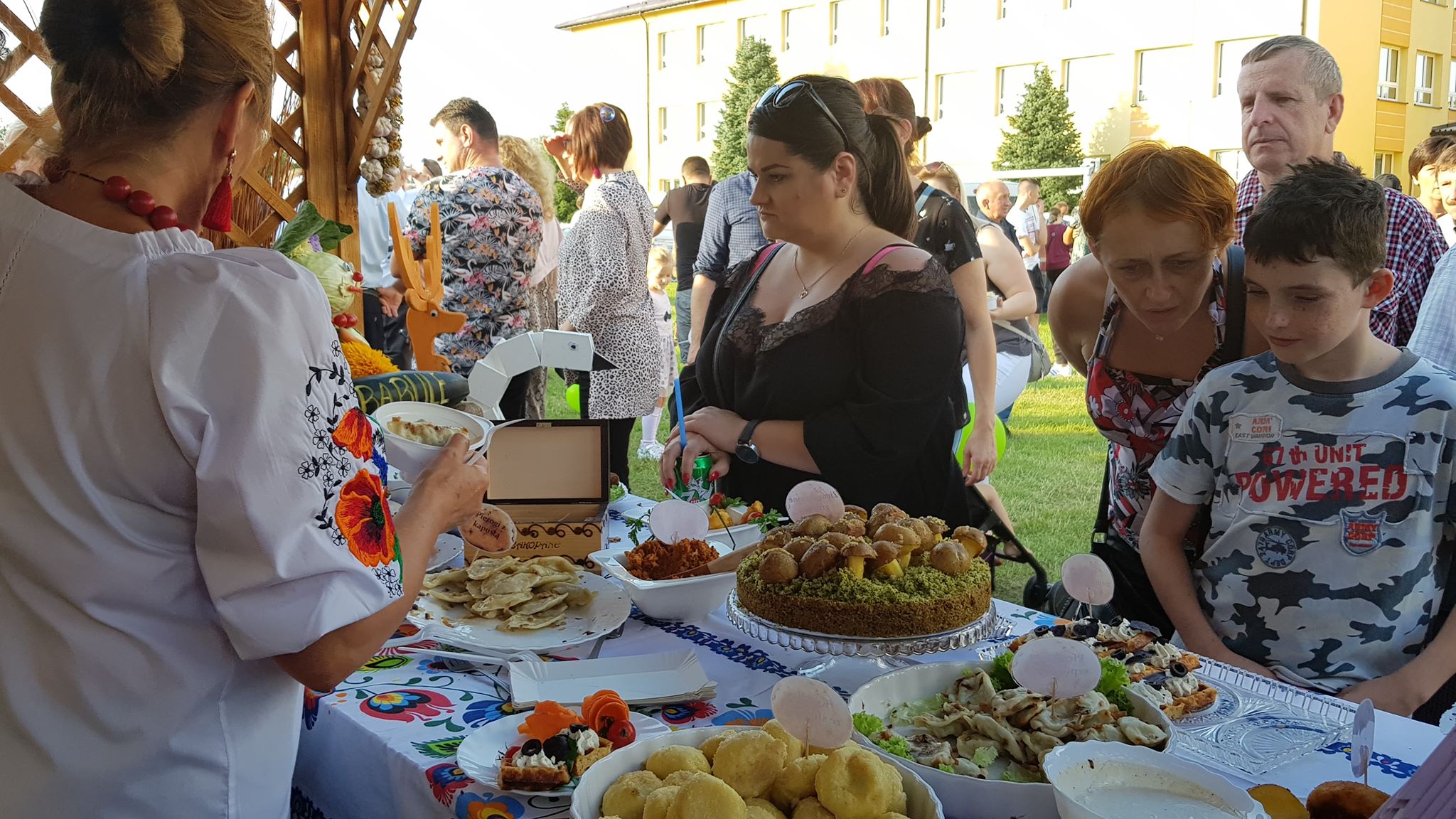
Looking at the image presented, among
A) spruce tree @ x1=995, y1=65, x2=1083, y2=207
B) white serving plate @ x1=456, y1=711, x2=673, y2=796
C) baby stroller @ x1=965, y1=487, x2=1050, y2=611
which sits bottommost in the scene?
baby stroller @ x1=965, y1=487, x2=1050, y2=611

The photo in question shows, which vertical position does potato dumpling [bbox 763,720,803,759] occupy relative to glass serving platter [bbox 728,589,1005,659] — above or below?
above

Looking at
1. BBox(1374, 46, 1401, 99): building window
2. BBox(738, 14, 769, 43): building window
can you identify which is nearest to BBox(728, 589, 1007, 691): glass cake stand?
BBox(1374, 46, 1401, 99): building window

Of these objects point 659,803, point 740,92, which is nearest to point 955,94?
point 740,92

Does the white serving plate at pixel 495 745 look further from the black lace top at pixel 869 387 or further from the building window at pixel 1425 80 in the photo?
the building window at pixel 1425 80

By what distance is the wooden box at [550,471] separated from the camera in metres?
2.06

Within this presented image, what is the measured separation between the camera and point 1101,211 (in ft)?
6.57

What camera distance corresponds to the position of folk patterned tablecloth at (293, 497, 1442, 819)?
1.20 metres

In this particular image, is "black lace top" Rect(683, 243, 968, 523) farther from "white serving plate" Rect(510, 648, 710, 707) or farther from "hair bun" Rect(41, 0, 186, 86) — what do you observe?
"hair bun" Rect(41, 0, 186, 86)

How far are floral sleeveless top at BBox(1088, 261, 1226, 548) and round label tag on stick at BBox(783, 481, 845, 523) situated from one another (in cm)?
74

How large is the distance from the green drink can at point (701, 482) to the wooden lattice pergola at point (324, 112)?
6.41 ft

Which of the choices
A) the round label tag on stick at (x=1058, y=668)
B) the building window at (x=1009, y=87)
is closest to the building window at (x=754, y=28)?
the building window at (x=1009, y=87)

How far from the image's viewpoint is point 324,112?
374 centimetres

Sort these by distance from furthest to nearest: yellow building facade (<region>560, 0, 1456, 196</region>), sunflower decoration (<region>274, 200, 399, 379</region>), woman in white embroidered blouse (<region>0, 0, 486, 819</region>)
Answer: yellow building facade (<region>560, 0, 1456, 196</region>) < sunflower decoration (<region>274, 200, 399, 379</region>) < woman in white embroidered blouse (<region>0, 0, 486, 819</region>)

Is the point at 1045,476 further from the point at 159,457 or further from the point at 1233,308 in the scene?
the point at 159,457
